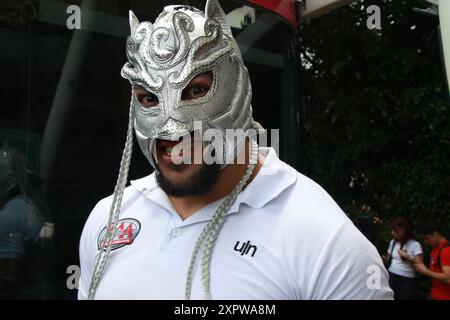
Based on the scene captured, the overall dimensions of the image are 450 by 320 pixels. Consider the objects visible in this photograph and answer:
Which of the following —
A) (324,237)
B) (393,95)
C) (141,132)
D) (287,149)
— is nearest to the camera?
(324,237)

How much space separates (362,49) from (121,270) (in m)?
5.52

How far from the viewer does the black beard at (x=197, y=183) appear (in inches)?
61.1

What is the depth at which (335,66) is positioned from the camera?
6.59 metres

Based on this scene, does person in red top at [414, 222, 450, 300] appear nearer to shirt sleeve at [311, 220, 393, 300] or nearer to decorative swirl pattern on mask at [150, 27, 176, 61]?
shirt sleeve at [311, 220, 393, 300]

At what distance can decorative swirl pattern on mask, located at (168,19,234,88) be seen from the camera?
1535mm

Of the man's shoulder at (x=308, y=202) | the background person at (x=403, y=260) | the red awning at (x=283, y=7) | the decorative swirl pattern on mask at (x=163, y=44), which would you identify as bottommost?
the background person at (x=403, y=260)

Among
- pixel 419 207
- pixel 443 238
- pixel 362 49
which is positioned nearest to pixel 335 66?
pixel 362 49

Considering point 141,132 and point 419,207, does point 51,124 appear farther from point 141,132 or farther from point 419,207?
point 419,207

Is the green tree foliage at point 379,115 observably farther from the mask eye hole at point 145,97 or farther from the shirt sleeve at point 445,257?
the mask eye hole at point 145,97

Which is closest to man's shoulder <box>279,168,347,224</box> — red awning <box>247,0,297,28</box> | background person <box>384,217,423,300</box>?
red awning <box>247,0,297,28</box>

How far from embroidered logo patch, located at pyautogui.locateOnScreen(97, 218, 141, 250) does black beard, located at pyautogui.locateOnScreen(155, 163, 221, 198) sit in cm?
20

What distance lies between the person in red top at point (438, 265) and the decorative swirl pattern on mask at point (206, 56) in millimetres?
3302

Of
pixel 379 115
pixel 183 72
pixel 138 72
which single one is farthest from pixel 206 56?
pixel 379 115

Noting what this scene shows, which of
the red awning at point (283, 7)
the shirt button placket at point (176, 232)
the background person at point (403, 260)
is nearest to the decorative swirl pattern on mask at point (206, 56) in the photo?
the shirt button placket at point (176, 232)
